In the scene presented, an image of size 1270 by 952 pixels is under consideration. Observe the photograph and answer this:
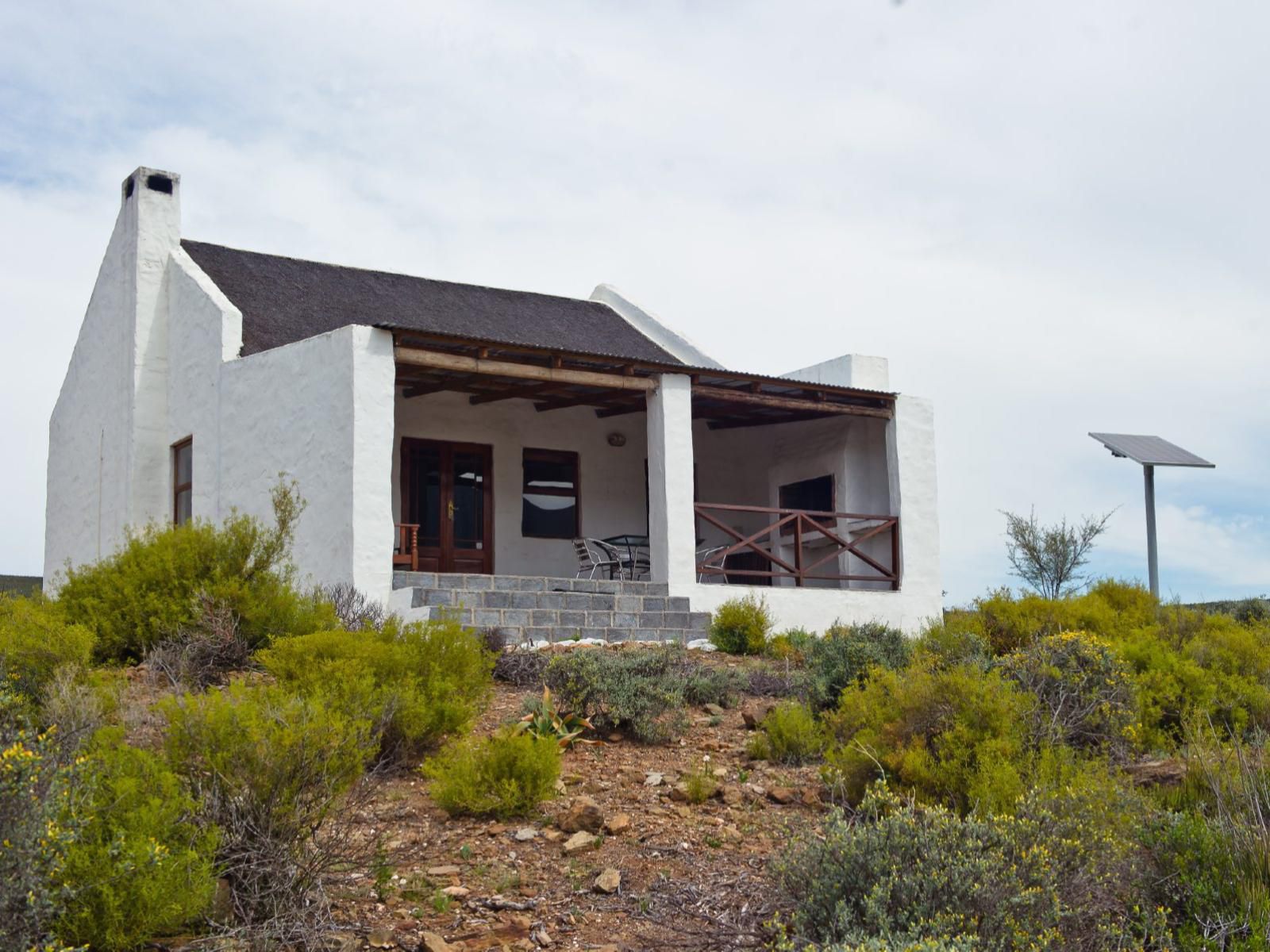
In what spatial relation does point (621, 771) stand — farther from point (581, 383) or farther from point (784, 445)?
point (784, 445)

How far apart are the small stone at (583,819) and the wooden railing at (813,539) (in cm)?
762

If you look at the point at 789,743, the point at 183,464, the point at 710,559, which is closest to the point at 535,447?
the point at 710,559

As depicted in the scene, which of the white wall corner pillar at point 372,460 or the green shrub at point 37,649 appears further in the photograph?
the white wall corner pillar at point 372,460

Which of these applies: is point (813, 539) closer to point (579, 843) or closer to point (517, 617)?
point (517, 617)

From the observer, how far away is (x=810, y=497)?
57.3 ft

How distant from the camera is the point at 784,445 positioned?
17812 millimetres

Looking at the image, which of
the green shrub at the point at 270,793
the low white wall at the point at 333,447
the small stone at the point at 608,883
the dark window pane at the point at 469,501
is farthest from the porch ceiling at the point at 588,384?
the small stone at the point at 608,883

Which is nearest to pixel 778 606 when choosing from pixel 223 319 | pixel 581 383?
pixel 581 383

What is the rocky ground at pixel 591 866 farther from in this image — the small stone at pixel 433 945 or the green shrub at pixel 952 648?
the green shrub at pixel 952 648

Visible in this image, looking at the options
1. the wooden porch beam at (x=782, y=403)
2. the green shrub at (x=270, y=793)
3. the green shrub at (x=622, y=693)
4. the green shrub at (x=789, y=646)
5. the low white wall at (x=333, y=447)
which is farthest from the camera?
Answer: the wooden porch beam at (x=782, y=403)

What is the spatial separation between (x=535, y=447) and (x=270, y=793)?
37.4ft

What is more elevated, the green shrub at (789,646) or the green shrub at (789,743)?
the green shrub at (789,646)

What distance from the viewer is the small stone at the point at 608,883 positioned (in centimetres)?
574

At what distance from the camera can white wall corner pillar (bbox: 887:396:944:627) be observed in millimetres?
15500
